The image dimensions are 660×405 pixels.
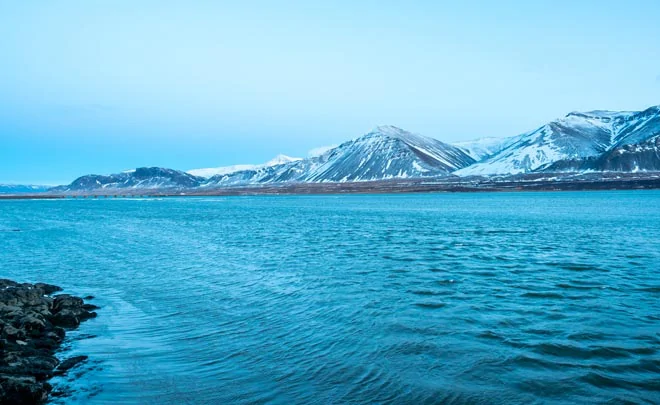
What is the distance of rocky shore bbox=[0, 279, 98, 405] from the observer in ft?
32.1

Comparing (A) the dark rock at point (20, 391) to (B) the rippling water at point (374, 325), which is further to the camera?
(B) the rippling water at point (374, 325)

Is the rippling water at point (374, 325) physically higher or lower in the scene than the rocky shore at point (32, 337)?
lower

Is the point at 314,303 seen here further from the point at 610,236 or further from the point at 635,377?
the point at 610,236

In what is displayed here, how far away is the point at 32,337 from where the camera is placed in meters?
14.1

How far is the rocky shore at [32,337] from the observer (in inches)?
385

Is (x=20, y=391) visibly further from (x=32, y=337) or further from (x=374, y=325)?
(x=374, y=325)

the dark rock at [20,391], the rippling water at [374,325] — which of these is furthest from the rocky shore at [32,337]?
the rippling water at [374,325]

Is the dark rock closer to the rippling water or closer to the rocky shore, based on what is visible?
the rocky shore

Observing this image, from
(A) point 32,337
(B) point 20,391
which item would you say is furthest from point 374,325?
(A) point 32,337

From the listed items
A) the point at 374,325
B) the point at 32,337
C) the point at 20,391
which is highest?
the point at 20,391

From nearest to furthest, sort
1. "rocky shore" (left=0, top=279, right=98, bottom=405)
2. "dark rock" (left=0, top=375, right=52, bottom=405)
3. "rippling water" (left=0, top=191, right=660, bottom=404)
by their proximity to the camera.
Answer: "dark rock" (left=0, top=375, right=52, bottom=405) → "rocky shore" (left=0, top=279, right=98, bottom=405) → "rippling water" (left=0, top=191, right=660, bottom=404)

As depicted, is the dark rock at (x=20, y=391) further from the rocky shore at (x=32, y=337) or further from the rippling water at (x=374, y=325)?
the rippling water at (x=374, y=325)

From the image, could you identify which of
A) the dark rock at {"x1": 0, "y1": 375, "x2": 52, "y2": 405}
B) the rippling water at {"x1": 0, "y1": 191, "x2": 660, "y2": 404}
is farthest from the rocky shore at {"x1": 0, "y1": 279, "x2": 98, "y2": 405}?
the rippling water at {"x1": 0, "y1": 191, "x2": 660, "y2": 404}

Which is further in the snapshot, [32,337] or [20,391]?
[32,337]
